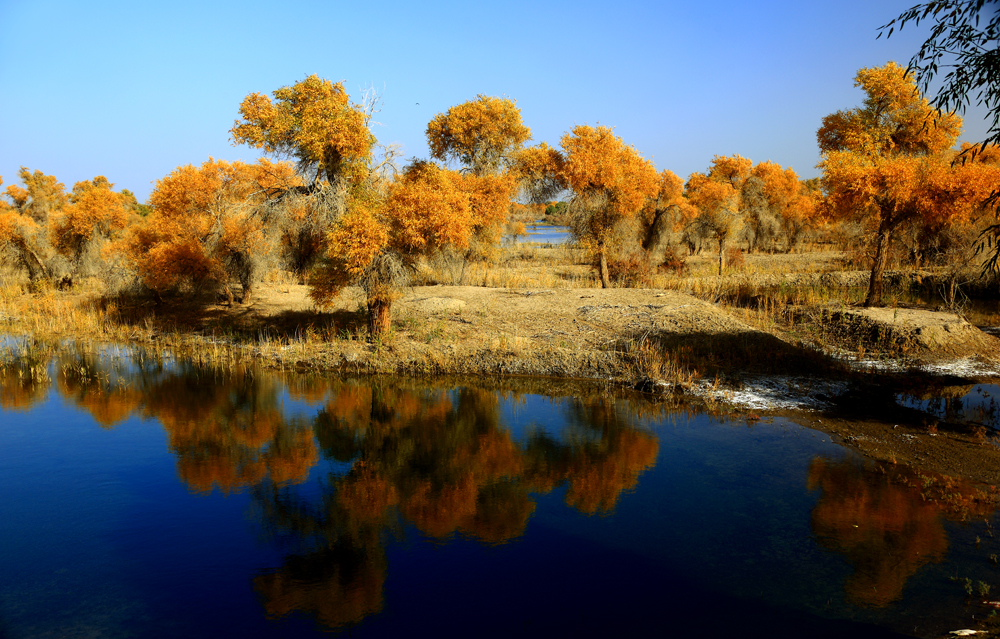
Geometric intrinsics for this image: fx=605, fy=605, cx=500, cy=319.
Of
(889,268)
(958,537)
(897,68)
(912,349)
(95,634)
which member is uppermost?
(897,68)

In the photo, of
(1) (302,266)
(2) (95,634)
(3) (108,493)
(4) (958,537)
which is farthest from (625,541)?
(1) (302,266)

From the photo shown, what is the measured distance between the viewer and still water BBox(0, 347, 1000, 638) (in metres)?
6.87

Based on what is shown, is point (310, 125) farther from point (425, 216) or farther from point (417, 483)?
point (417, 483)

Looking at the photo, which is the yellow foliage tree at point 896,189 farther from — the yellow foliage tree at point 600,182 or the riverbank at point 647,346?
the yellow foliage tree at point 600,182

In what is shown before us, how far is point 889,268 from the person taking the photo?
2739 centimetres

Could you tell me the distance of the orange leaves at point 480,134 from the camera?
87.1 feet

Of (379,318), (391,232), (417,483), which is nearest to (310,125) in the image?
(391,232)

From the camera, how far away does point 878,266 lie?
19.5 metres

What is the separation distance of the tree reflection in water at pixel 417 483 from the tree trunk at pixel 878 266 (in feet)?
36.3

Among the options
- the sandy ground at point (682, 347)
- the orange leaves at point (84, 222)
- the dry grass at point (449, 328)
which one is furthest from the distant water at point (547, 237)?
the orange leaves at point (84, 222)

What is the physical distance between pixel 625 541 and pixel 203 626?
5.33 meters

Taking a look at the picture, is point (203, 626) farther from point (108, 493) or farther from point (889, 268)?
point (889, 268)

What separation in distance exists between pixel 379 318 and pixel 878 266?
632 inches

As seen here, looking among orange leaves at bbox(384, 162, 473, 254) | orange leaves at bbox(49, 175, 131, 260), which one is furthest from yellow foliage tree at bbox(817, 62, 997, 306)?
orange leaves at bbox(49, 175, 131, 260)
